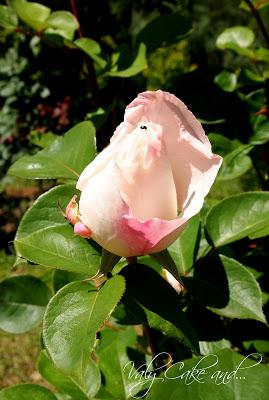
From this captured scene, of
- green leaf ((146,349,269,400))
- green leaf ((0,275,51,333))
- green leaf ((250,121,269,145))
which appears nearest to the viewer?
green leaf ((146,349,269,400))

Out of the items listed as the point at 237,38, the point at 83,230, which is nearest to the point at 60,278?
the point at 83,230

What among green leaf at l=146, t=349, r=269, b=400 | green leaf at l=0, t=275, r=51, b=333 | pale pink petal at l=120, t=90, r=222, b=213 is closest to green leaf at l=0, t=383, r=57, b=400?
green leaf at l=0, t=275, r=51, b=333

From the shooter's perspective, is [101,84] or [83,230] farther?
[101,84]

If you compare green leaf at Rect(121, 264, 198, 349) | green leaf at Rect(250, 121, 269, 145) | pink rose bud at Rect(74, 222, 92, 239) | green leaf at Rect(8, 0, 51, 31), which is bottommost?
green leaf at Rect(250, 121, 269, 145)

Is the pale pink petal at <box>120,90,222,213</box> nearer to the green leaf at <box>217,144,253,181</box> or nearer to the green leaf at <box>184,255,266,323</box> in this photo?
the green leaf at <box>184,255,266,323</box>

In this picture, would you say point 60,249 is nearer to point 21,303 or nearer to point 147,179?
point 147,179

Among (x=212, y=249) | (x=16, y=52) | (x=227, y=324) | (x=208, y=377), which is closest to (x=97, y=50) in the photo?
(x=212, y=249)
